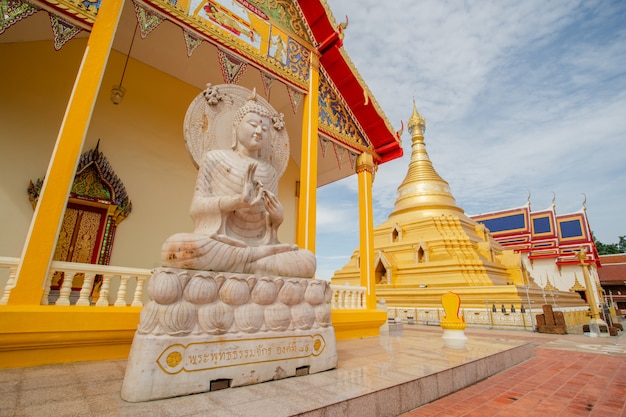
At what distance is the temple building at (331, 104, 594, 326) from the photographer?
37.3ft

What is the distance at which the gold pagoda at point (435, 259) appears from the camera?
11.8 m

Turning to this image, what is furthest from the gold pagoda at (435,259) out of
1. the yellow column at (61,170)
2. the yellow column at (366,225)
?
the yellow column at (61,170)

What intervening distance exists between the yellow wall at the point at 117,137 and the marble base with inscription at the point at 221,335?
4307 millimetres

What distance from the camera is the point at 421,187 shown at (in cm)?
1786

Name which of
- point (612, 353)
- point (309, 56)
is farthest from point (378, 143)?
point (612, 353)

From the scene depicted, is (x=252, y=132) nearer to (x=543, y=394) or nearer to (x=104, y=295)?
(x=104, y=295)

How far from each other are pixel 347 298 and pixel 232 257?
369 centimetres

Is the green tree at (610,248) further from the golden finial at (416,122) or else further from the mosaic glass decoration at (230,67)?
the mosaic glass decoration at (230,67)

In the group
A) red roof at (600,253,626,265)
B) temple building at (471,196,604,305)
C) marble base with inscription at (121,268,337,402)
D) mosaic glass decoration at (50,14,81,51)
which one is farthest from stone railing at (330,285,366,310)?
red roof at (600,253,626,265)

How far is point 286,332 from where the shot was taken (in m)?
2.67

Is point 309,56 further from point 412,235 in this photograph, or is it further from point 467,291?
point 412,235

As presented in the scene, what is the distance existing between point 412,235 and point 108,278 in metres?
14.1

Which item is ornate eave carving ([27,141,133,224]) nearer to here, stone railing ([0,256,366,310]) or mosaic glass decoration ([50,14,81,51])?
stone railing ([0,256,366,310])

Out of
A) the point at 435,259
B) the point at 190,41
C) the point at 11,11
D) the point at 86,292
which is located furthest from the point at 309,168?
the point at 435,259
